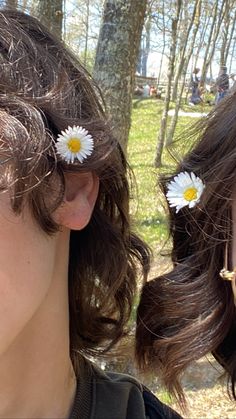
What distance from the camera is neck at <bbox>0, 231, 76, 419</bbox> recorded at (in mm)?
1651

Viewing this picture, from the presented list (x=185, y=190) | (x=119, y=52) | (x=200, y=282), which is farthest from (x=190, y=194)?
(x=119, y=52)

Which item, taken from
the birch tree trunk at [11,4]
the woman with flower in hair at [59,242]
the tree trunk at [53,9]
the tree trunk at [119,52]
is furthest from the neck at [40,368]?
the tree trunk at [53,9]

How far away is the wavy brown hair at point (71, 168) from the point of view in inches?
54.5

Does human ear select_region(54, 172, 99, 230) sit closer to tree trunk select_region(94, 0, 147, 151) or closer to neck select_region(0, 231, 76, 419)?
neck select_region(0, 231, 76, 419)

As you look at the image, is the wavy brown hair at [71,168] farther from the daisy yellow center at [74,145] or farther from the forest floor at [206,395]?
the forest floor at [206,395]

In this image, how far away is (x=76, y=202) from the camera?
1.58 metres

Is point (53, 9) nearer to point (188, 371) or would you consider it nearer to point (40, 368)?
point (188, 371)

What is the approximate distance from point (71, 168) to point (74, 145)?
0.06 meters

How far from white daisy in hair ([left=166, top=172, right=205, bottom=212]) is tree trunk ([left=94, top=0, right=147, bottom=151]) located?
1352 millimetres

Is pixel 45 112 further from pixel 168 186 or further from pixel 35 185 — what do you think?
pixel 168 186

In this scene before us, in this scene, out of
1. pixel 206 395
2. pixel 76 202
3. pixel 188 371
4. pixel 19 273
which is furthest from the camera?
pixel 188 371

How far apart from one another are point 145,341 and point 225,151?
71 centimetres

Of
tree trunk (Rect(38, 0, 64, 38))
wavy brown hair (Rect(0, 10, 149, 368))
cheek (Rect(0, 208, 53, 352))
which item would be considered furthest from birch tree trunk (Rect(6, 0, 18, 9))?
tree trunk (Rect(38, 0, 64, 38))

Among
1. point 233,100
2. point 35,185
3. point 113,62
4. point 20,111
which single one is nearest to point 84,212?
point 35,185
